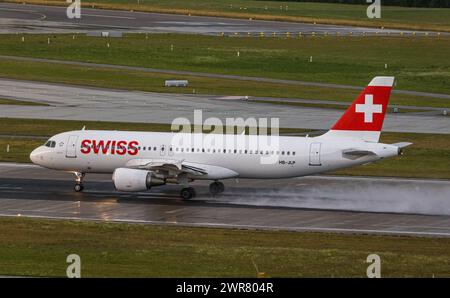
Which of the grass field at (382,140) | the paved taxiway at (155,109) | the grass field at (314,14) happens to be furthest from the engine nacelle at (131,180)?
the grass field at (314,14)

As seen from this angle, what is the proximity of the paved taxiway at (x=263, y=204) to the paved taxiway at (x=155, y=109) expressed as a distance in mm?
22324

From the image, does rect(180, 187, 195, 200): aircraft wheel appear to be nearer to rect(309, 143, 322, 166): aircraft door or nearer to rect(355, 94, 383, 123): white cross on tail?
rect(309, 143, 322, 166): aircraft door

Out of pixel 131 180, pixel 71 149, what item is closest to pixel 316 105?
pixel 71 149

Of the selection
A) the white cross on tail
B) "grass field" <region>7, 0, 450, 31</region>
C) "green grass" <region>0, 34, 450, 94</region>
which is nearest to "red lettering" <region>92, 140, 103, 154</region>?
the white cross on tail

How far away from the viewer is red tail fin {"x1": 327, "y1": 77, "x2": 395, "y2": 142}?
5922cm

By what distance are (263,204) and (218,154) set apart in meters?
4.21

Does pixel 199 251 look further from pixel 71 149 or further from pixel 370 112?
pixel 71 149

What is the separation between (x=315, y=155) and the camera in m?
59.7

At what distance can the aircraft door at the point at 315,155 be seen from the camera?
5966 cm

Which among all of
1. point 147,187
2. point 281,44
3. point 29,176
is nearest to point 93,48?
point 281,44
